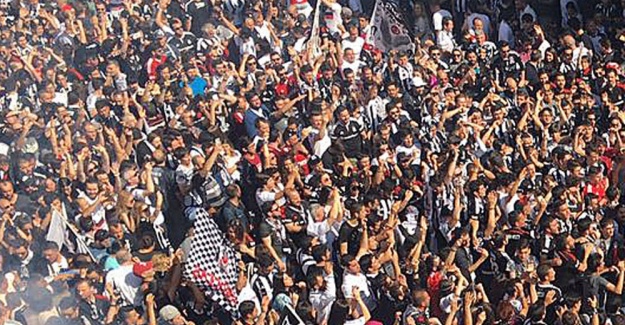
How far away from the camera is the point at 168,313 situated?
33.9 feet

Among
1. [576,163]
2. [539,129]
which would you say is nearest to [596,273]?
[576,163]

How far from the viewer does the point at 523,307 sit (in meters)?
10.8

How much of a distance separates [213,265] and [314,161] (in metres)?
2.09

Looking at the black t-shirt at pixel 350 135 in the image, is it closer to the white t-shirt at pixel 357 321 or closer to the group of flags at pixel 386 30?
the group of flags at pixel 386 30

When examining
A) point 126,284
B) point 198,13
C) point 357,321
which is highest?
point 198,13

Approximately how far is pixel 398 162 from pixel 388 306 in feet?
7.36

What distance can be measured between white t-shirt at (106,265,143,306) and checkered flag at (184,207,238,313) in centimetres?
44

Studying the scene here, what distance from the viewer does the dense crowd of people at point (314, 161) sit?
10836 millimetres

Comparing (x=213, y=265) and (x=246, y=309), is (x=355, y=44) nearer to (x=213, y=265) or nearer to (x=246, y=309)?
(x=213, y=265)

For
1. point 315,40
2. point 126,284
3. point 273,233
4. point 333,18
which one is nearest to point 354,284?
point 273,233

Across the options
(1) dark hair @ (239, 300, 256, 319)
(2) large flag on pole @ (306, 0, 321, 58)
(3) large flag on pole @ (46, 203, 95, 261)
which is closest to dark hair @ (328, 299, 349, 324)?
(1) dark hair @ (239, 300, 256, 319)

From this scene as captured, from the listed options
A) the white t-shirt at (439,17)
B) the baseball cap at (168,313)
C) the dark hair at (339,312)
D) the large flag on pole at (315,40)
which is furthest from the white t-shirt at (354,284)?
the white t-shirt at (439,17)

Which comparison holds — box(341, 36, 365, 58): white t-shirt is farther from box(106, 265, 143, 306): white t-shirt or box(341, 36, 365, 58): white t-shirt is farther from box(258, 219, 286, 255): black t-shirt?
box(106, 265, 143, 306): white t-shirt

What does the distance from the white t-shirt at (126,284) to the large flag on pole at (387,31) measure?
18.2 feet
